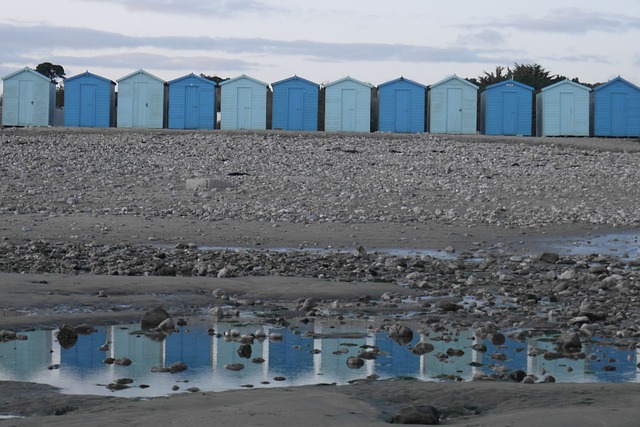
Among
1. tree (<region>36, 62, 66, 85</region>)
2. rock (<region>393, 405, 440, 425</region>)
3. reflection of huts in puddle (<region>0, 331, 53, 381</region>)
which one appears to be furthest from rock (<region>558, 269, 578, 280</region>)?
tree (<region>36, 62, 66, 85</region>)

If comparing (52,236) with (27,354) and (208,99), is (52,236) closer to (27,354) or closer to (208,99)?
(27,354)

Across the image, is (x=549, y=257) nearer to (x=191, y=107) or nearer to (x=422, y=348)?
(x=422, y=348)

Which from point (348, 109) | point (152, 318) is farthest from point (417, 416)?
point (348, 109)

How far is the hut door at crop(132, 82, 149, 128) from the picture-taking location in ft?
117

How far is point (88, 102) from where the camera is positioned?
3591 centimetres

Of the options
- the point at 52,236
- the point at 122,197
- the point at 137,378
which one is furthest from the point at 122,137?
the point at 137,378

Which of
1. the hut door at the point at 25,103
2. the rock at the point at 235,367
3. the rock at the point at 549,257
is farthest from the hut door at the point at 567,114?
the rock at the point at 235,367

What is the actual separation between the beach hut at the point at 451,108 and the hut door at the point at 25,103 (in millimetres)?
13925

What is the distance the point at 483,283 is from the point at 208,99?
25.8 m

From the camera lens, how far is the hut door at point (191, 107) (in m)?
35.8

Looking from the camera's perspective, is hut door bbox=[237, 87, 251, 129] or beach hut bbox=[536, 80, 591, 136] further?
beach hut bbox=[536, 80, 591, 136]

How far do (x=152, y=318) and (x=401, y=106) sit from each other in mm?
28104

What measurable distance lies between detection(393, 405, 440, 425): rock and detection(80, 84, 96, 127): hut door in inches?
1266

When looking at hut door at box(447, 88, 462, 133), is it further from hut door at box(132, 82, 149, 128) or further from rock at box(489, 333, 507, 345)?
rock at box(489, 333, 507, 345)
